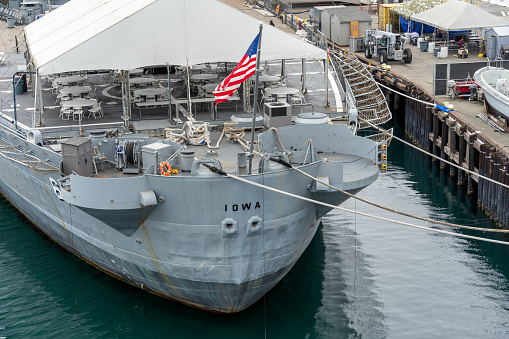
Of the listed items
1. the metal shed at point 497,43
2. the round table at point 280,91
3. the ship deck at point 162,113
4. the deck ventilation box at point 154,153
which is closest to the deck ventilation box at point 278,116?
the ship deck at point 162,113

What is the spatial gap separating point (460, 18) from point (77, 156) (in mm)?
34706

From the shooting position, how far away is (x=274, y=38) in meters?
28.1

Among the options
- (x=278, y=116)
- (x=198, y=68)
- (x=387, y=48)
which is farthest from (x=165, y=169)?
(x=387, y=48)

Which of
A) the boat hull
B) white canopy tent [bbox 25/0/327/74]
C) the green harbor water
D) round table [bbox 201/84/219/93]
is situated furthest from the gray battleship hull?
the boat hull

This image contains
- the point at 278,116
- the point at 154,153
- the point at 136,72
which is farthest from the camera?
the point at 136,72

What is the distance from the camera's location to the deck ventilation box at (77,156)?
22.2 m

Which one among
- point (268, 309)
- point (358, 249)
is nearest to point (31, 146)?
point (268, 309)

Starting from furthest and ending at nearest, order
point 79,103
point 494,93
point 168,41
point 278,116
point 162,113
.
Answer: point 494,93
point 162,113
point 79,103
point 168,41
point 278,116

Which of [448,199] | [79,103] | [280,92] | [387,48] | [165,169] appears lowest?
[448,199]

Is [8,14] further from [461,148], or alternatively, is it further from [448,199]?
[448,199]

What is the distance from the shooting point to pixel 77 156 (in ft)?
72.6

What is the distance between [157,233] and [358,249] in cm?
849

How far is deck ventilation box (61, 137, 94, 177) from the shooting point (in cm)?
2216

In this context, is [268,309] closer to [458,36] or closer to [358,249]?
[358,249]
